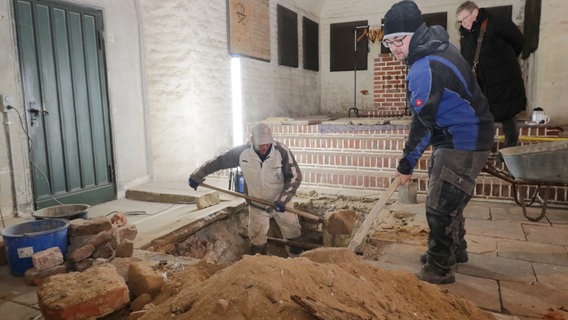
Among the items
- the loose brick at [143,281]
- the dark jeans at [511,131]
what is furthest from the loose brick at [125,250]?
the dark jeans at [511,131]

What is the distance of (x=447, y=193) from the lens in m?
2.79

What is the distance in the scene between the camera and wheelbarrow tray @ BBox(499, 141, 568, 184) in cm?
342

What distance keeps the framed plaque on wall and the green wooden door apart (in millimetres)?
2044

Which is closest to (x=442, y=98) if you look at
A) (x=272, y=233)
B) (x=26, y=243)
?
(x=26, y=243)

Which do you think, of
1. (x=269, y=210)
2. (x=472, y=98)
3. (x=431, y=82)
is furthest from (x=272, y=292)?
(x=269, y=210)

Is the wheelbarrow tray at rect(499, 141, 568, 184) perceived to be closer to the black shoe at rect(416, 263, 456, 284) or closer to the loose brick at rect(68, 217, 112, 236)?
the black shoe at rect(416, 263, 456, 284)

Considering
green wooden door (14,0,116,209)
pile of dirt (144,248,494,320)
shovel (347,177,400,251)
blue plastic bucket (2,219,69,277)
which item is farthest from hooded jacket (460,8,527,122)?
green wooden door (14,0,116,209)

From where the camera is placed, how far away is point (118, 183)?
5.62m

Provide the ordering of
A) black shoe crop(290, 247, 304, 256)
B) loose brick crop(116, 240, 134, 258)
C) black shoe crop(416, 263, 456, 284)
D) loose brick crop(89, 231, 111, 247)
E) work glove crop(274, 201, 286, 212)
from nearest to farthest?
black shoe crop(416, 263, 456, 284) < loose brick crop(89, 231, 111, 247) < loose brick crop(116, 240, 134, 258) < work glove crop(274, 201, 286, 212) < black shoe crop(290, 247, 304, 256)

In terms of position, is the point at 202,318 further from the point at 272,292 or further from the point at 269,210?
the point at 269,210

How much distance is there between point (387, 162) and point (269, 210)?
200 cm

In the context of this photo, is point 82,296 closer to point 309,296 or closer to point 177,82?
point 309,296

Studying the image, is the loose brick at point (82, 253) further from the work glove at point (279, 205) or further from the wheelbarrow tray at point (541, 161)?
the wheelbarrow tray at point (541, 161)

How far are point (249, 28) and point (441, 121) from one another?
4.95 meters
